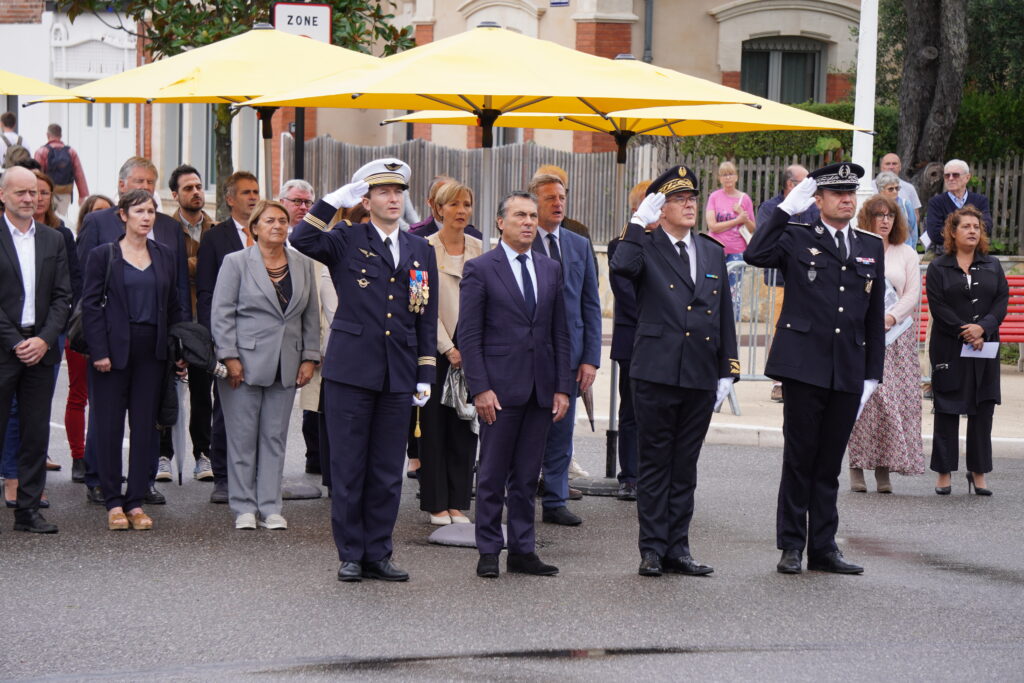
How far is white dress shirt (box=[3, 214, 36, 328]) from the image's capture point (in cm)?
907

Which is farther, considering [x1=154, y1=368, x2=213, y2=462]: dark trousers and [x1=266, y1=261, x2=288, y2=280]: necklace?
[x1=154, y1=368, x2=213, y2=462]: dark trousers

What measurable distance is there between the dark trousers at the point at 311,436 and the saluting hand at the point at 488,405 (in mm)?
3046

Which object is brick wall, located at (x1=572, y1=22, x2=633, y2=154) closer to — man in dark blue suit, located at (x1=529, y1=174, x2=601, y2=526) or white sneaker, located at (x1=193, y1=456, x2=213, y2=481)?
white sneaker, located at (x1=193, y1=456, x2=213, y2=481)

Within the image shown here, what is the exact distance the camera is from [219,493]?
397 inches

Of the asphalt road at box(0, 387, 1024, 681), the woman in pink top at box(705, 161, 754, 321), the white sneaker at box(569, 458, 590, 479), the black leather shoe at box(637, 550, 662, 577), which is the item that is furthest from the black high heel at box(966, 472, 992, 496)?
the woman in pink top at box(705, 161, 754, 321)

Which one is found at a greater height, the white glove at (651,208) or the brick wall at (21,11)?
the brick wall at (21,11)

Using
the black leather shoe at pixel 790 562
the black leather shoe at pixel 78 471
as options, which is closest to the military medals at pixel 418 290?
the black leather shoe at pixel 790 562

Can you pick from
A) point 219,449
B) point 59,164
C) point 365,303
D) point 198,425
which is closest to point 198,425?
point 198,425

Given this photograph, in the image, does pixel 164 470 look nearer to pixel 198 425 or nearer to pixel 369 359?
Answer: pixel 198 425

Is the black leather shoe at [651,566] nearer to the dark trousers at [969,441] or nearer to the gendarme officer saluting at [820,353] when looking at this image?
the gendarme officer saluting at [820,353]

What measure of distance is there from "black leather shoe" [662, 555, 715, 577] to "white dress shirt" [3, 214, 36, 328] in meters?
3.83

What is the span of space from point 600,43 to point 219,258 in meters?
15.6

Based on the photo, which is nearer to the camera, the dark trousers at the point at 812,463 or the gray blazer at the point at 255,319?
the dark trousers at the point at 812,463

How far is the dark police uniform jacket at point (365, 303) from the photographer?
8.01 metres
